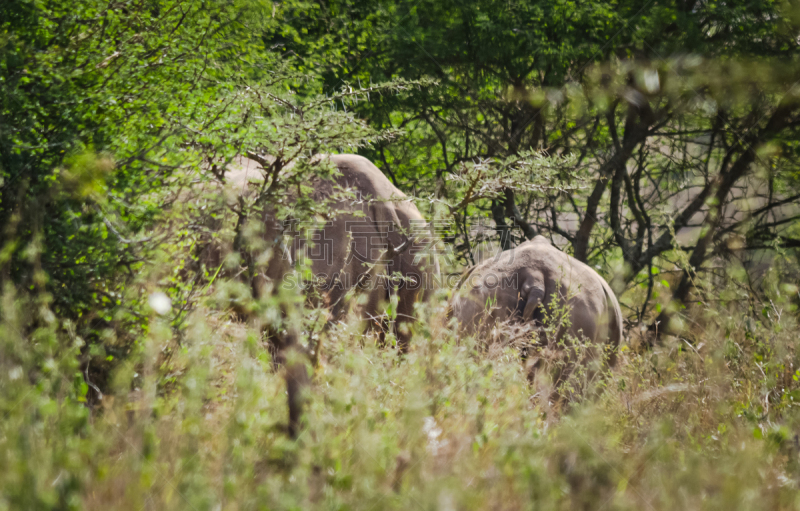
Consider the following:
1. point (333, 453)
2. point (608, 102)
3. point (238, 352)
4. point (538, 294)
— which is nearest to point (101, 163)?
point (238, 352)

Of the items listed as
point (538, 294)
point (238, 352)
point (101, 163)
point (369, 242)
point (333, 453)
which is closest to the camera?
point (333, 453)

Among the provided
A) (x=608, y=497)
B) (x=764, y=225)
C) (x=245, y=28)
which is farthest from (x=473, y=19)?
(x=608, y=497)

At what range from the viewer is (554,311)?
16.6 ft

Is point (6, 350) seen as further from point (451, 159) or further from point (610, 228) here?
point (610, 228)

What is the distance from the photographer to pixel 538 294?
5262mm

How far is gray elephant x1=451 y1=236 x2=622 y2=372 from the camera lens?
525 cm

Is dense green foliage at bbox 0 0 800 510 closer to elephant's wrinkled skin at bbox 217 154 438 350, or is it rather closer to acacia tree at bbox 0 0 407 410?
acacia tree at bbox 0 0 407 410

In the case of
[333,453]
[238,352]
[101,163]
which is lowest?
[238,352]

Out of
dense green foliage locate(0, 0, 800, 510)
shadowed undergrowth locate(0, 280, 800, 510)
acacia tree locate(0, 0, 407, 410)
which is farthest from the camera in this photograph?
acacia tree locate(0, 0, 407, 410)

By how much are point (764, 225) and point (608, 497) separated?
7980mm

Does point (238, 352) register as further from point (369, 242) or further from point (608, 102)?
point (608, 102)

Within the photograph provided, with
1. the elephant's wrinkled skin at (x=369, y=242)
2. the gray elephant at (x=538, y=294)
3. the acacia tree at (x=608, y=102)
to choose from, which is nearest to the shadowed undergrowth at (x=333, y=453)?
the gray elephant at (x=538, y=294)

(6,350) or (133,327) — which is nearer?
(6,350)

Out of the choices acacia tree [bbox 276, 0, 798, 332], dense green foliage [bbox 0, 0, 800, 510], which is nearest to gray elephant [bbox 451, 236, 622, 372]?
dense green foliage [bbox 0, 0, 800, 510]
